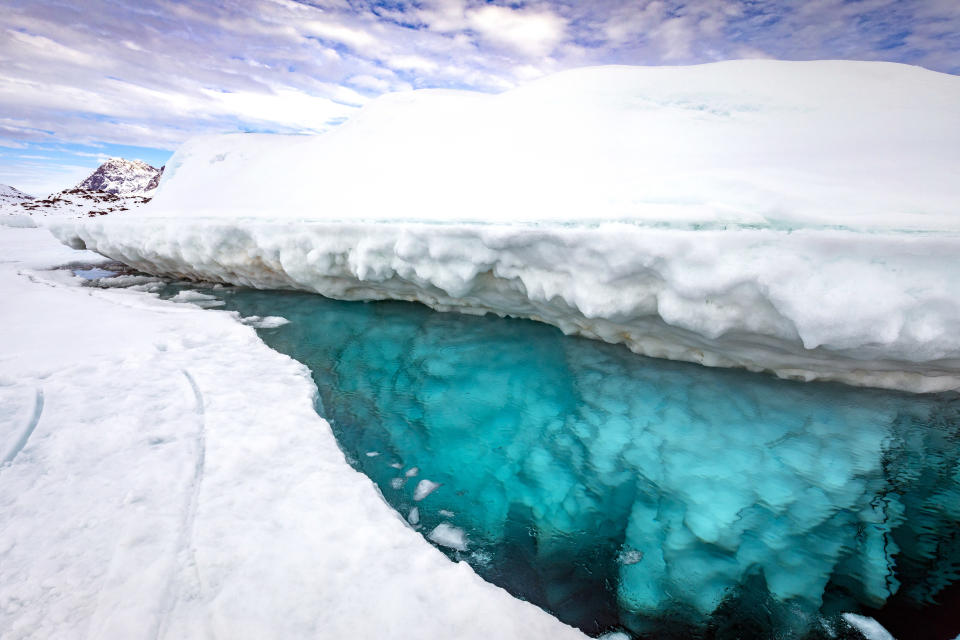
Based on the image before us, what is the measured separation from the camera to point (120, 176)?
47156 millimetres

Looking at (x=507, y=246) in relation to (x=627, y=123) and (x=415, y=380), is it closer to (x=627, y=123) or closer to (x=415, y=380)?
(x=415, y=380)

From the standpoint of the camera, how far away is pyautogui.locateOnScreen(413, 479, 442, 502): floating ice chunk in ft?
7.11

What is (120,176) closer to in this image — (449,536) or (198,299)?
(198,299)

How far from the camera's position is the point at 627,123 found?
3.86 meters

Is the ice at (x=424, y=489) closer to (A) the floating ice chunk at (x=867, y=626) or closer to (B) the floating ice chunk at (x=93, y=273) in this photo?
(A) the floating ice chunk at (x=867, y=626)

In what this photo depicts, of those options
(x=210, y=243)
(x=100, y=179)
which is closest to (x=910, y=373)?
(x=210, y=243)

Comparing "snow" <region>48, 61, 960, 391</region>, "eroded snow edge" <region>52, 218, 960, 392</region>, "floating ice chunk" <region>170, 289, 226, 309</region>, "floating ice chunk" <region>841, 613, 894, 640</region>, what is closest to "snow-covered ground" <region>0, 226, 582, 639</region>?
"floating ice chunk" <region>841, 613, 894, 640</region>

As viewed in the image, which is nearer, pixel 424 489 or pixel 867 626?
pixel 867 626

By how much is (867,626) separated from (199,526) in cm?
263

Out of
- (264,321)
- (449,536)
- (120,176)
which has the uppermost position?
(120,176)

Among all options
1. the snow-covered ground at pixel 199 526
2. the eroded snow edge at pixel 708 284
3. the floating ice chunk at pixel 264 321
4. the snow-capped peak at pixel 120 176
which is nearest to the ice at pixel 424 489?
the snow-covered ground at pixel 199 526

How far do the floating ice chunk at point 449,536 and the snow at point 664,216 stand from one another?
63.9 inches

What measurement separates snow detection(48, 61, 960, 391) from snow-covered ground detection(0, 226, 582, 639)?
5.99 feet

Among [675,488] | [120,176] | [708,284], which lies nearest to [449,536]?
[675,488]
